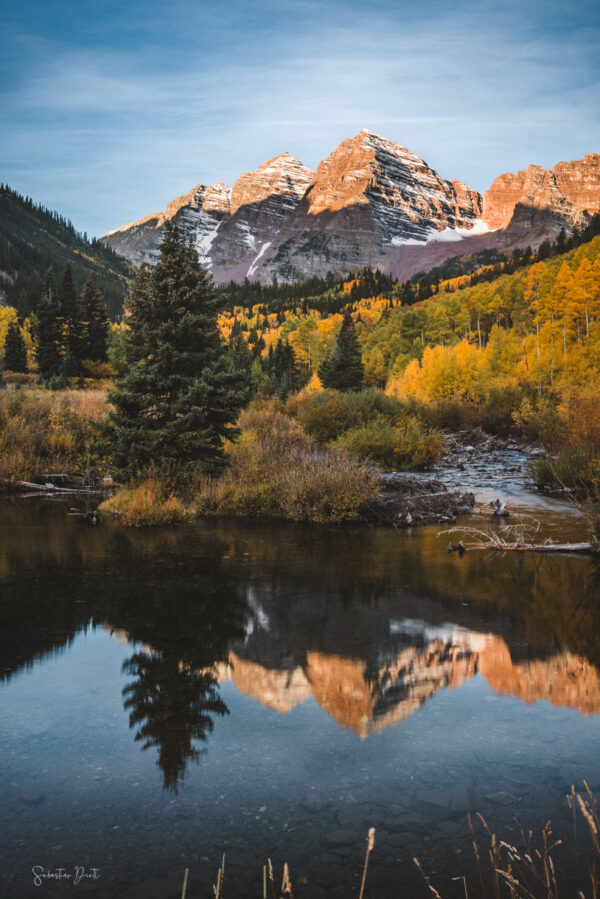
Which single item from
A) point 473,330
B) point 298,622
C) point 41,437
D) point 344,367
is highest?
point 473,330

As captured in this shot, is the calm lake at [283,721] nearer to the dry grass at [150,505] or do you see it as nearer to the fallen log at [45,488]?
the dry grass at [150,505]

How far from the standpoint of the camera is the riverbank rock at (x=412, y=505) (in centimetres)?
1823

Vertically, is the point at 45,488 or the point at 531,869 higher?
the point at 45,488

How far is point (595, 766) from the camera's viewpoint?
17.4ft

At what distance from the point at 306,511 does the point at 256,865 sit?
14.0m

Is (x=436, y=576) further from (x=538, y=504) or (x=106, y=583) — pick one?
(x=538, y=504)

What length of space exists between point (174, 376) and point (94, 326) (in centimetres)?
4825

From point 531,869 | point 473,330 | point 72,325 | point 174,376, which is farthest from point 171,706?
point 473,330

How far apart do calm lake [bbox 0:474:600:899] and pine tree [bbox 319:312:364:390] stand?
1858 inches

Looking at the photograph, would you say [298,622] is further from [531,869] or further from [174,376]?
[174,376]

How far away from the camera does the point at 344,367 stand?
194 ft

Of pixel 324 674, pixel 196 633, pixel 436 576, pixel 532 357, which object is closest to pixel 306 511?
pixel 436 576

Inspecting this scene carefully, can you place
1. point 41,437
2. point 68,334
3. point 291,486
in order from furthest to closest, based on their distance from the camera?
point 68,334 < point 41,437 < point 291,486

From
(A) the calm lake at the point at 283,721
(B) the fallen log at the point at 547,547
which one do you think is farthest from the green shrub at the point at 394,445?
(A) the calm lake at the point at 283,721
